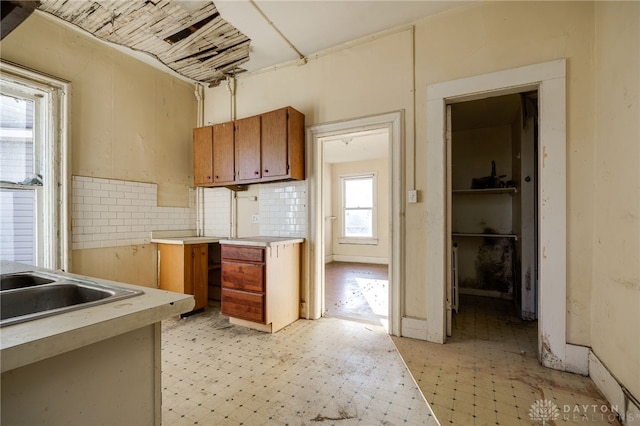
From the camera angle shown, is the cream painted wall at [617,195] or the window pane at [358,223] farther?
the window pane at [358,223]

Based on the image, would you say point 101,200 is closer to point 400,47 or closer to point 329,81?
point 329,81

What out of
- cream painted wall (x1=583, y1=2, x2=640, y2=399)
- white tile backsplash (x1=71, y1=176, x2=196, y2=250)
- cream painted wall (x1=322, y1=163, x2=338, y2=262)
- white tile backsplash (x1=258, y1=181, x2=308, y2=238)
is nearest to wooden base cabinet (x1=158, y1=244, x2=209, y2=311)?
white tile backsplash (x1=71, y1=176, x2=196, y2=250)

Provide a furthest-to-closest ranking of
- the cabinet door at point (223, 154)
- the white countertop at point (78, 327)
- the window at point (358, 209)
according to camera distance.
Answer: the window at point (358, 209) → the cabinet door at point (223, 154) → the white countertop at point (78, 327)

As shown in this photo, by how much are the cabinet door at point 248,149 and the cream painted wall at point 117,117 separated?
3.63 feet

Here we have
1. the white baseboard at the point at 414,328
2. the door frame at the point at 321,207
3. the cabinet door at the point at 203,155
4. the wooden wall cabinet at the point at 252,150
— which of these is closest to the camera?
the white baseboard at the point at 414,328

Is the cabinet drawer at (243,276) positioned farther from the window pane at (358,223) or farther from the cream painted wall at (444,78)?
the window pane at (358,223)

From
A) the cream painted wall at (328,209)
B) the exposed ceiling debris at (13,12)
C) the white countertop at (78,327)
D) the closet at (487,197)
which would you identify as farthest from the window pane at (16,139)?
the cream painted wall at (328,209)

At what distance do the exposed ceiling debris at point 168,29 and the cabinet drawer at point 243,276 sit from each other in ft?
7.59

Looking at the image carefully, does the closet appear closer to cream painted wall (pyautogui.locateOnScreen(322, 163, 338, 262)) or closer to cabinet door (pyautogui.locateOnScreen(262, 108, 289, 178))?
cabinet door (pyautogui.locateOnScreen(262, 108, 289, 178))

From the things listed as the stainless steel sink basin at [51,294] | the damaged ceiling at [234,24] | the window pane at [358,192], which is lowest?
the stainless steel sink basin at [51,294]

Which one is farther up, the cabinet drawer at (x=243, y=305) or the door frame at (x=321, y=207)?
the door frame at (x=321, y=207)

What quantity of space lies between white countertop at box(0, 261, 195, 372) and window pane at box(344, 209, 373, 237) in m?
6.14

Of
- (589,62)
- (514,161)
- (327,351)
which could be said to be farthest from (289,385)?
(514,161)

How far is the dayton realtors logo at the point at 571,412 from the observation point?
5.21 ft
